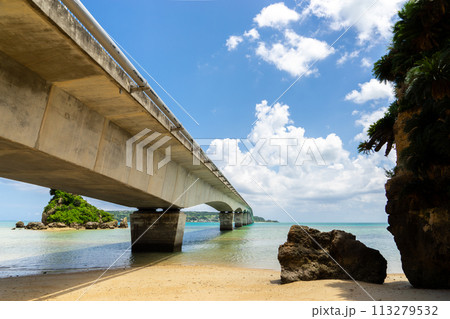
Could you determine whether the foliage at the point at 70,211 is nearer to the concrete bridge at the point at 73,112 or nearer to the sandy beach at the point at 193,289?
the concrete bridge at the point at 73,112

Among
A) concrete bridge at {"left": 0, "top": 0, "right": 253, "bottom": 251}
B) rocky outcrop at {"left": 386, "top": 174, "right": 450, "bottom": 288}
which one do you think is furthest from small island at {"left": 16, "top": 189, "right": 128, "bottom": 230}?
rocky outcrop at {"left": 386, "top": 174, "right": 450, "bottom": 288}

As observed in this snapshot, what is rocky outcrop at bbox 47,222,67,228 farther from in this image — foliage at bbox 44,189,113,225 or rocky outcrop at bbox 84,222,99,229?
rocky outcrop at bbox 84,222,99,229

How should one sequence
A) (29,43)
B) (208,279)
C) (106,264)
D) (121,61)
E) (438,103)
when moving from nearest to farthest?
(29,43) → (438,103) → (121,61) → (208,279) → (106,264)

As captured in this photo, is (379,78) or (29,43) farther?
(379,78)

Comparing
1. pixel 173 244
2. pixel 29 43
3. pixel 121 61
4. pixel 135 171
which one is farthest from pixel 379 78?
pixel 173 244

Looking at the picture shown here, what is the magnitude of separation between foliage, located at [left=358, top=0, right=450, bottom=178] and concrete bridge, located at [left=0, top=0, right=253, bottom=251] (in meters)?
7.09

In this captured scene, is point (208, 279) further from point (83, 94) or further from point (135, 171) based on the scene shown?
point (83, 94)

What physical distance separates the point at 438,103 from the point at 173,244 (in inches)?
598

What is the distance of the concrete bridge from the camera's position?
5242 mm

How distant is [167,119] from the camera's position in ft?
35.0

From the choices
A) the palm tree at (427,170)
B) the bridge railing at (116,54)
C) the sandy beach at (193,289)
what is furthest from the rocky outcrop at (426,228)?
the bridge railing at (116,54)

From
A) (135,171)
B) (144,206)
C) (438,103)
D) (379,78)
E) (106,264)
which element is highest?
(379,78)

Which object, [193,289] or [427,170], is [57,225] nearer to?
[193,289]

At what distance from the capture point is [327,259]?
7.83 meters
